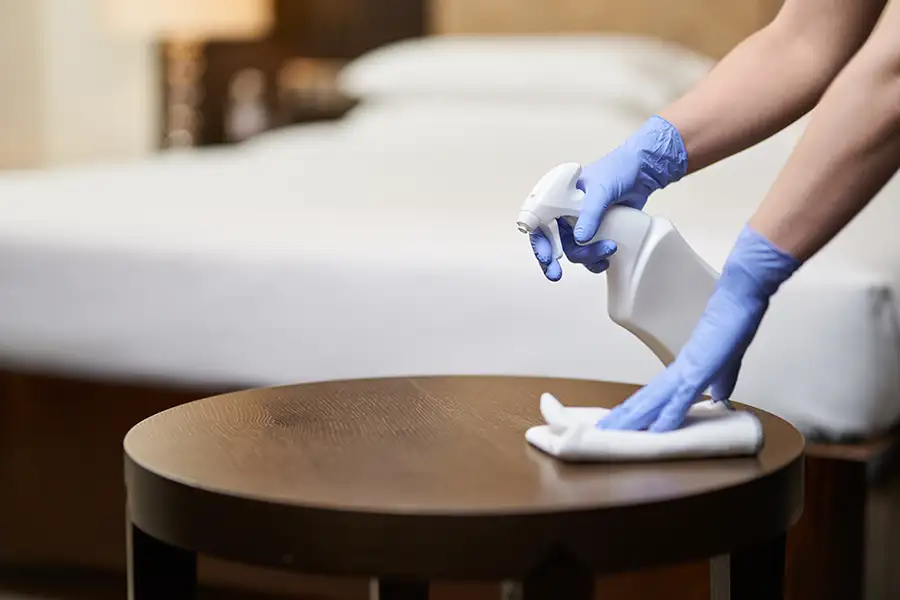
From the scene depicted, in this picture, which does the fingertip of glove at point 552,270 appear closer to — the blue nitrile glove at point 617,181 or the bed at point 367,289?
the blue nitrile glove at point 617,181

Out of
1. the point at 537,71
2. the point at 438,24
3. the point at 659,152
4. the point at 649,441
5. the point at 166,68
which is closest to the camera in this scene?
the point at 649,441

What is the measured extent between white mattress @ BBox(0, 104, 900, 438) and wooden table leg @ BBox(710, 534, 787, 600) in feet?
1.51

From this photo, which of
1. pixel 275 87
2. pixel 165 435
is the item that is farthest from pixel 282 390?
pixel 275 87

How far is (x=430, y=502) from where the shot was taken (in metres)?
0.79

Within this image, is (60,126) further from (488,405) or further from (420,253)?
(488,405)

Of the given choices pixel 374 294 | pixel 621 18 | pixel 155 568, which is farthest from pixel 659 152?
pixel 621 18

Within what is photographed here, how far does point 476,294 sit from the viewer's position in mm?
1583

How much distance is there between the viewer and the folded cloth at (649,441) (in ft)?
2.95

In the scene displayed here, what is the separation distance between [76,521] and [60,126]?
251cm

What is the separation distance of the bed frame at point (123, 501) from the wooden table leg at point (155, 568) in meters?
0.42

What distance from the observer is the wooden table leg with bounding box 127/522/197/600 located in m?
0.96

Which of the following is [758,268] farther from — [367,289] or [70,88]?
[70,88]

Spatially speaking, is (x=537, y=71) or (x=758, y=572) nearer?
Result: (x=758, y=572)

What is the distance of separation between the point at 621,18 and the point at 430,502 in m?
2.72
